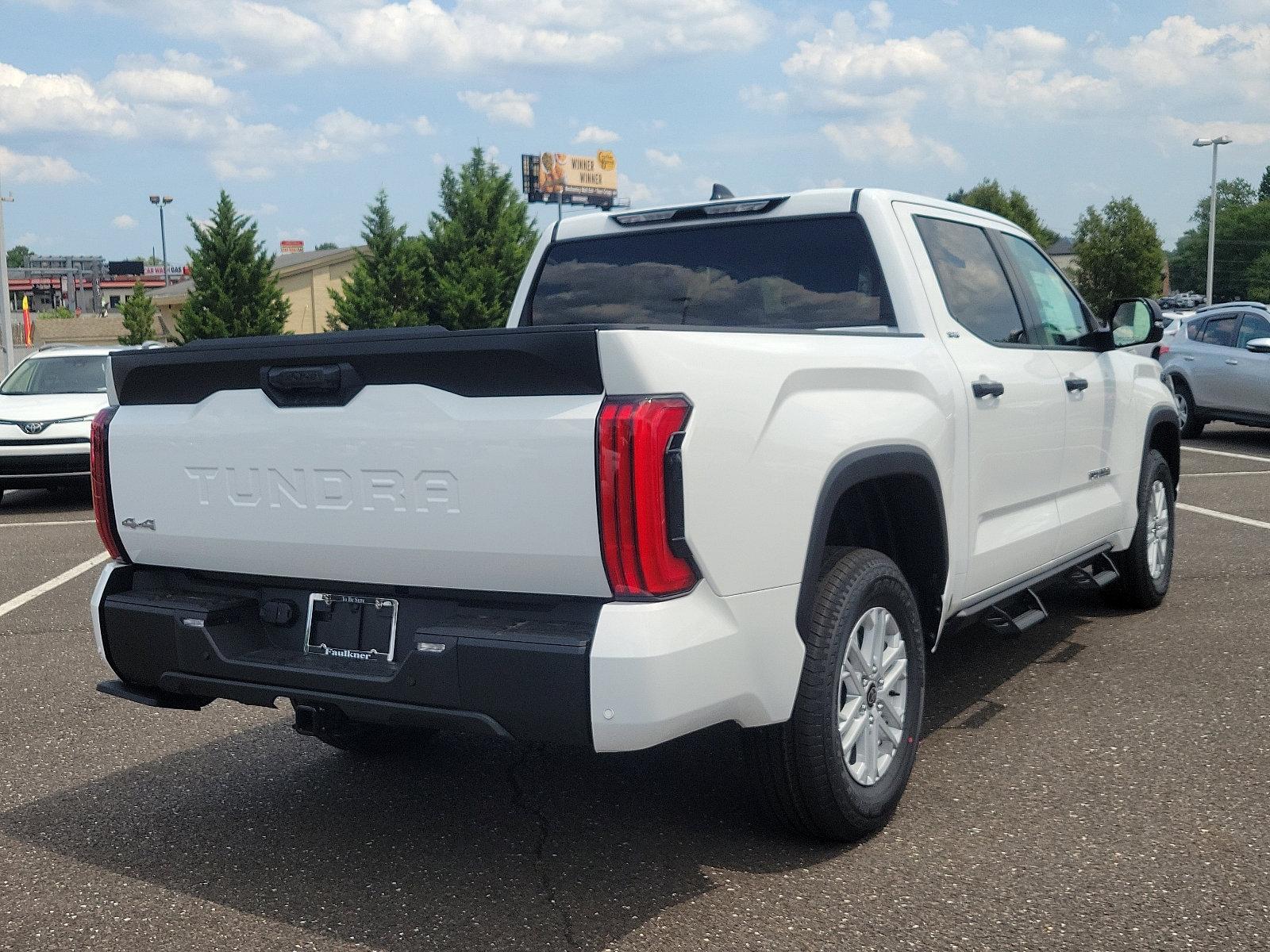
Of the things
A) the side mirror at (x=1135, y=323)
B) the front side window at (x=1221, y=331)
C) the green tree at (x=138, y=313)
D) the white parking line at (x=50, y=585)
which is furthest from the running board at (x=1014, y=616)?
the green tree at (x=138, y=313)

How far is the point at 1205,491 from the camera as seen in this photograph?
1198 centimetres

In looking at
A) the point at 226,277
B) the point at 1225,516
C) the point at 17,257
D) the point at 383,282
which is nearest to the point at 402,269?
the point at 383,282

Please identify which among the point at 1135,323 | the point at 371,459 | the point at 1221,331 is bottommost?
the point at 371,459

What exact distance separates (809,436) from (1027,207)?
9319 cm

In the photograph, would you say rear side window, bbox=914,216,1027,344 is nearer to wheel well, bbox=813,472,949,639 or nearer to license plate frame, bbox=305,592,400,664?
wheel well, bbox=813,472,949,639

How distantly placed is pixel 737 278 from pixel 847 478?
1.35m

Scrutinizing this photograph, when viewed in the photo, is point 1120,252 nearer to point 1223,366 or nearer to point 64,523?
point 1223,366

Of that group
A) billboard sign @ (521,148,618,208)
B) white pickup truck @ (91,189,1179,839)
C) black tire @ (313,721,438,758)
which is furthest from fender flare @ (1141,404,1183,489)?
billboard sign @ (521,148,618,208)

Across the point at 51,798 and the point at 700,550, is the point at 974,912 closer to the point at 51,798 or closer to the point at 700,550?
the point at 700,550

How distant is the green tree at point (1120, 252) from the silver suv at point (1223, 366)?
186ft

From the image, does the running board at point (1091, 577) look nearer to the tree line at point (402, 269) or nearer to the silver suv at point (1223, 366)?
the silver suv at point (1223, 366)

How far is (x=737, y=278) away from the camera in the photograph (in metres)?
4.79

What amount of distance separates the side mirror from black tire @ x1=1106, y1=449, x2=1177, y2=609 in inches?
31.3

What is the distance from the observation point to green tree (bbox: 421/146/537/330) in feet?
164
